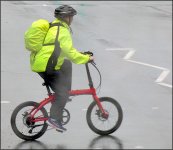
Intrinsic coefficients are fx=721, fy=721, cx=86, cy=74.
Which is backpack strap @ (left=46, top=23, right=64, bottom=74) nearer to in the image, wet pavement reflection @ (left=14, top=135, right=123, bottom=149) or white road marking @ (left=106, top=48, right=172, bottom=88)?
wet pavement reflection @ (left=14, top=135, right=123, bottom=149)

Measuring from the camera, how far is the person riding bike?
34.4 feet

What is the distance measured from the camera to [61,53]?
1059 centimetres

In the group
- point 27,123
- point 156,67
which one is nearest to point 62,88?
point 27,123

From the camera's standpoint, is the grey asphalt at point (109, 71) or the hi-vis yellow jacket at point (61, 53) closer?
the hi-vis yellow jacket at point (61, 53)

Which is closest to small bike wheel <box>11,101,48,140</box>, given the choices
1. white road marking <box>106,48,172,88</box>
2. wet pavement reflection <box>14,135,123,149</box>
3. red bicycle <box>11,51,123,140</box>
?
red bicycle <box>11,51,123,140</box>

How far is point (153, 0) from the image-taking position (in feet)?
102

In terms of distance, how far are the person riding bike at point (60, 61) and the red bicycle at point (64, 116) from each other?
0.13 metres

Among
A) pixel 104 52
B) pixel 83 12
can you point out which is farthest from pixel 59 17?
pixel 83 12

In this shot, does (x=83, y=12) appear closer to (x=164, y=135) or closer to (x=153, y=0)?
(x=153, y=0)

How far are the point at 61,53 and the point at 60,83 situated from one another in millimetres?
498

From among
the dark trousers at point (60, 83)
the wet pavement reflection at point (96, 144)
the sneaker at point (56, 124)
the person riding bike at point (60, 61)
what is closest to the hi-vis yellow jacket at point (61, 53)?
the person riding bike at point (60, 61)

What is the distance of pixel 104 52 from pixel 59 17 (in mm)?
8254

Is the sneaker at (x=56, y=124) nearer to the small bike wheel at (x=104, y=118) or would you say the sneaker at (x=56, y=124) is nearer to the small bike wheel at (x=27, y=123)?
the small bike wheel at (x=27, y=123)

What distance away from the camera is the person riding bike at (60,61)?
10500mm
